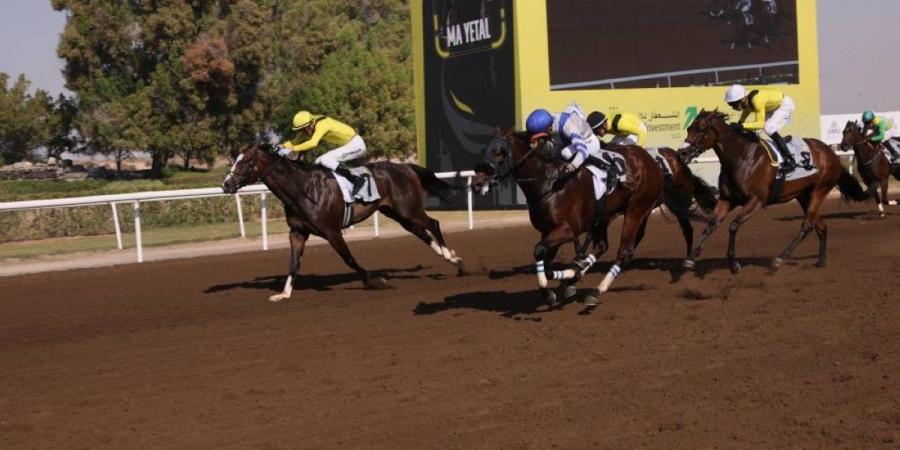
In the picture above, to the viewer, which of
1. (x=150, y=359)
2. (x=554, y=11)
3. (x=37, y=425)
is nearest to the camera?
(x=37, y=425)

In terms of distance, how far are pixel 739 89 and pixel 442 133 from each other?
17480 mm

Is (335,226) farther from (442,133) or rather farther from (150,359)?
(442,133)

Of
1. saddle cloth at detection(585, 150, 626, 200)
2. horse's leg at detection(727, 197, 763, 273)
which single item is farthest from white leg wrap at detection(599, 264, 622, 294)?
horse's leg at detection(727, 197, 763, 273)

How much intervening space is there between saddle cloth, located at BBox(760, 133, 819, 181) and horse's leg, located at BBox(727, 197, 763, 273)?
1.80 ft

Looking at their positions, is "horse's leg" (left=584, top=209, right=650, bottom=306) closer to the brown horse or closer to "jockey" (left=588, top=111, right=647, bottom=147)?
the brown horse

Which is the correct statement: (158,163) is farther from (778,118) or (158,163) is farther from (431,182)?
(778,118)

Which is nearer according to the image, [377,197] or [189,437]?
[189,437]

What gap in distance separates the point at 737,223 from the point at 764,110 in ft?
4.25

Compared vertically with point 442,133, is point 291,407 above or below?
below

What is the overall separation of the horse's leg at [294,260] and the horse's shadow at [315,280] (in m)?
0.70

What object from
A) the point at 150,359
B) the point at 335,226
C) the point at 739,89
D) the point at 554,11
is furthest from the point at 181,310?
the point at 554,11

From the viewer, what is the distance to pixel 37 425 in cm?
679

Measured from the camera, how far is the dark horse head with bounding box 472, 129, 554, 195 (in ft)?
30.6

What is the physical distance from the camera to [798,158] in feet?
41.5
